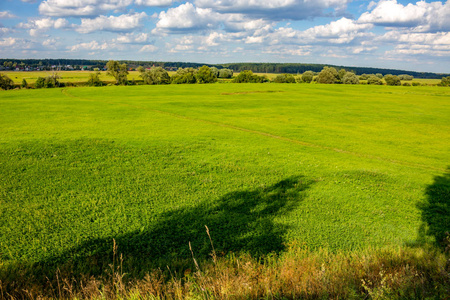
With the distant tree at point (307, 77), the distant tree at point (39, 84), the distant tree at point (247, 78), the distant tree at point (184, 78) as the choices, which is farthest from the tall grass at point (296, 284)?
the distant tree at point (307, 77)

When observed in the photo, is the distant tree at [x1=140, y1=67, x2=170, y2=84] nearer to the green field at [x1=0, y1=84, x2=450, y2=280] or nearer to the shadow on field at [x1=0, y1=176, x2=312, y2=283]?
the green field at [x1=0, y1=84, x2=450, y2=280]

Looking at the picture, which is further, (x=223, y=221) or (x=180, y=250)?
(x=223, y=221)

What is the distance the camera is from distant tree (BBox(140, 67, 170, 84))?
384 ft

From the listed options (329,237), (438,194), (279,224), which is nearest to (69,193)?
(279,224)

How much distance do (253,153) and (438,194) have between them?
11.3 metres

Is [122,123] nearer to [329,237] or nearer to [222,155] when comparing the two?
[222,155]

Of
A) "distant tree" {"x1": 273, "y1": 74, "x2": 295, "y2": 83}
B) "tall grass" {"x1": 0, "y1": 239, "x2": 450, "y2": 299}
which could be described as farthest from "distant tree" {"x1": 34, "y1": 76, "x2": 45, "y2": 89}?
"tall grass" {"x1": 0, "y1": 239, "x2": 450, "y2": 299}

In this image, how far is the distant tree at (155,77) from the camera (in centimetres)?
11694

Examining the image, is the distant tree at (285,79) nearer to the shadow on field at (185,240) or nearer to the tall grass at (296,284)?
the shadow on field at (185,240)

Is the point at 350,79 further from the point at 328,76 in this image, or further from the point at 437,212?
the point at 437,212

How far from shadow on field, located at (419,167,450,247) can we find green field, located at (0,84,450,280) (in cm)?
7

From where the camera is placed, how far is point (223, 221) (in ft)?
38.1

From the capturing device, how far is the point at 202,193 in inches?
558

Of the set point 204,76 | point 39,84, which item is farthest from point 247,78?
point 39,84
